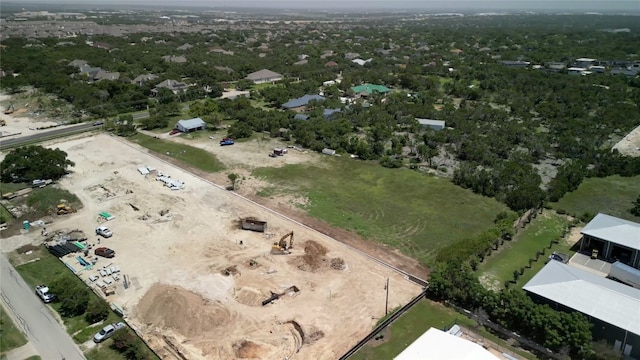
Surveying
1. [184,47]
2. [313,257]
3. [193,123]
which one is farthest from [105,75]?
[313,257]

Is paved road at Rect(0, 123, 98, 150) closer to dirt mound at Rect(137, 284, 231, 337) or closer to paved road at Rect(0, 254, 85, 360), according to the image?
paved road at Rect(0, 254, 85, 360)

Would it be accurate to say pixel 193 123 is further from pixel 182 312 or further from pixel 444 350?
pixel 444 350

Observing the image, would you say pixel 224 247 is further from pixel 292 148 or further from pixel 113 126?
pixel 113 126

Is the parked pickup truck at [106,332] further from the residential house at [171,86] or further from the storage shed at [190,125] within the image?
the residential house at [171,86]

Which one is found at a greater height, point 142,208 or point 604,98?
point 604,98

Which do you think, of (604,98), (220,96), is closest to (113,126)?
(220,96)
